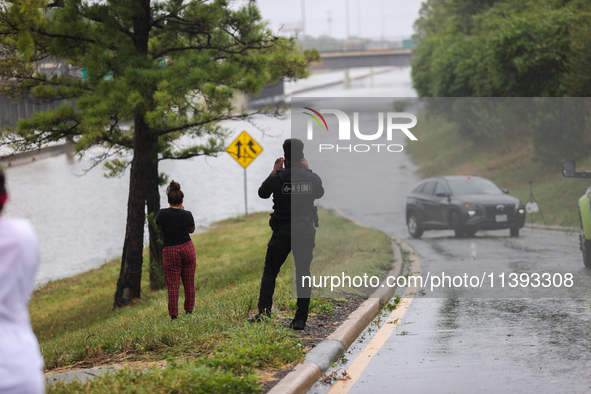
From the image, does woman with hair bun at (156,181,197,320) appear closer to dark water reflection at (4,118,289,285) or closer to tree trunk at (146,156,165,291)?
tree trunk at (146,156,165,291)

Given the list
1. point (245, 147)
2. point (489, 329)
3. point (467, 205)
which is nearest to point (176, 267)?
point (489, 329)

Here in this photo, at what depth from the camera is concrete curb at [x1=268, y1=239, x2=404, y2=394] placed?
5500 millimetres

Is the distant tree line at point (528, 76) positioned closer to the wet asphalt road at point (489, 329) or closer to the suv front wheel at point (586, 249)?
the wet asphalt road at point (489, 329)

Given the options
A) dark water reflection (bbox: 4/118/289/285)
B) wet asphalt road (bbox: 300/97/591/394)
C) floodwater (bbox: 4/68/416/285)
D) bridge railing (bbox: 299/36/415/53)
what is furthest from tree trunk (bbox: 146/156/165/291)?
bridge railing (bbox: 299/36/415/53)

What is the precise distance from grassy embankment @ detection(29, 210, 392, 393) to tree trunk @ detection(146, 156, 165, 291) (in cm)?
33

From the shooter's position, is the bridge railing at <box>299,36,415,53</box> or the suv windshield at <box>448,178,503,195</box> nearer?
the suv windshield at <box>448,178,503,195</box>

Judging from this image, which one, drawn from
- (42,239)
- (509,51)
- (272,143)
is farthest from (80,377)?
(272,143)

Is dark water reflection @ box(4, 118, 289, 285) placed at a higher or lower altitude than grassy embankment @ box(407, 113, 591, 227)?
lower

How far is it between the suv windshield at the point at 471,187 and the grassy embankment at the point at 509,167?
45.2 inches

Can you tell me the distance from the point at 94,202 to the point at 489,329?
1338 inches

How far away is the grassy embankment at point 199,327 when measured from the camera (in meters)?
5.29

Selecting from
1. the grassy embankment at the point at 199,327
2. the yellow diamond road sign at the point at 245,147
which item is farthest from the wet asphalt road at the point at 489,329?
the yellow diamond road sign at the point at 245,147

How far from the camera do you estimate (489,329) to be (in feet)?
25.5

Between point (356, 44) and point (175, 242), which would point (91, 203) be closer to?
point (175, 242)
